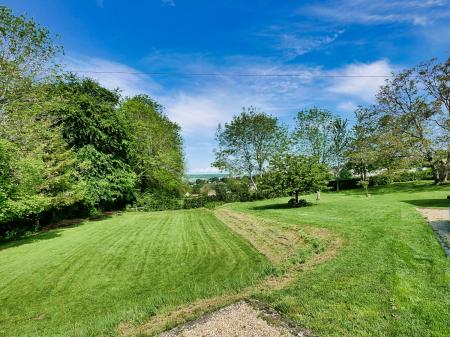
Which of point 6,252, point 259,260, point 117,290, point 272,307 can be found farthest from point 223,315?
point 6,252

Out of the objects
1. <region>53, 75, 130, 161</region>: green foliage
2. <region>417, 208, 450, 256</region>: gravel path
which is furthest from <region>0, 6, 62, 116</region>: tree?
<region>417, 208, 450, 256</region>: gravel path

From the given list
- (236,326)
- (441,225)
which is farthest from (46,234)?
(441,225)

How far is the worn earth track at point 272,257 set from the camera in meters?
4.90

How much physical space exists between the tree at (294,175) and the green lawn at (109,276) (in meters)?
6.21

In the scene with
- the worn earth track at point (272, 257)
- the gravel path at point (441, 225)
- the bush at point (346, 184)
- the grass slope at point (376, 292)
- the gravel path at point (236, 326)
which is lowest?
the worn earth track at point (272, 257)

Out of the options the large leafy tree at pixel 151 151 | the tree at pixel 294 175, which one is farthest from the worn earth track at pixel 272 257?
the large leafy tree at pixel 151 151

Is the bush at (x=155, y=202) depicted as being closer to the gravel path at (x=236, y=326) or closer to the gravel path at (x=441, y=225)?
the gravel path at (x=441, y=225)

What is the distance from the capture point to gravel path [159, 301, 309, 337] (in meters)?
3.94

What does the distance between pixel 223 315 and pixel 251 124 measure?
35389mm

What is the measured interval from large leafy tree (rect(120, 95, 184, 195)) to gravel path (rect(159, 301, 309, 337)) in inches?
1006

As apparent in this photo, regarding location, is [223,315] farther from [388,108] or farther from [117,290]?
[388,108]

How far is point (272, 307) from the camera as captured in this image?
466cm

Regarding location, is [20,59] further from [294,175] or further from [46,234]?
[294,175]

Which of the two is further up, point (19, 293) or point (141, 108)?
point (141, 108)
